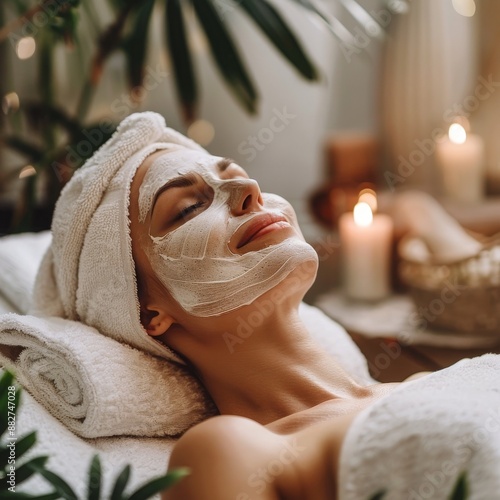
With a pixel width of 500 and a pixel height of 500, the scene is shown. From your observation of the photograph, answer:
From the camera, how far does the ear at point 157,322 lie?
1.12 meters

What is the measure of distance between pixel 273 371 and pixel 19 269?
0.62 meters

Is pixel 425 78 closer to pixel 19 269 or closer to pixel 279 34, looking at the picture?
pixel 279 34

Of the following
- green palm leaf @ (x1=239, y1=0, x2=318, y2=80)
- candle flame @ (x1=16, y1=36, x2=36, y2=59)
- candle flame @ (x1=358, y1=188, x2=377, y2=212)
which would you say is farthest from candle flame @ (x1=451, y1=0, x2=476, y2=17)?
candle flame @ (x1=16, y1=36, x2=36, y2=59)

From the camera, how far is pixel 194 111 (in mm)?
1894

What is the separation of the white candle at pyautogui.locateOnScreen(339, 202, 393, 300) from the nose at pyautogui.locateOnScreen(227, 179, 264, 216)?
44.7 inches

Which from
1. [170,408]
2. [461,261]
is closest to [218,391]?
[170,408]

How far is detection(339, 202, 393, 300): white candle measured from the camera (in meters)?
2.20

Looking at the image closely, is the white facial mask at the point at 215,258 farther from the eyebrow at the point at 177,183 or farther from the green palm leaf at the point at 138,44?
the green palm leaf at the point at 138,44

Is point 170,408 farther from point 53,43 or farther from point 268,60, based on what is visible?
point 268,60

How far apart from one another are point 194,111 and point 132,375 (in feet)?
3.18

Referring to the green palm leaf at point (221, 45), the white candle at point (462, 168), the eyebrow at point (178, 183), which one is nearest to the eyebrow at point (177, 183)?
the eyebrow at point (178, 183)

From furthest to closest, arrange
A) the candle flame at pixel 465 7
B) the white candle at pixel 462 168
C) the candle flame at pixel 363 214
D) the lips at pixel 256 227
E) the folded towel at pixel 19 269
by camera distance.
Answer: the candle flame at pixel 465 7 < the white candle at pixel 462 168 < the candle flame at pixel 363 214 < the folded towel at pixel 19 269 < the lips at pixel 256 227

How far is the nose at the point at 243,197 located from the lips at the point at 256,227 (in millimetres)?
27

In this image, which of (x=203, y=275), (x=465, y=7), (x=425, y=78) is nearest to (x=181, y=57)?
(x=203, y=275)
